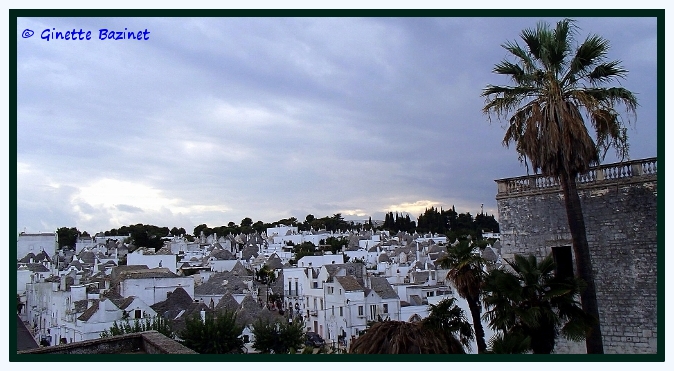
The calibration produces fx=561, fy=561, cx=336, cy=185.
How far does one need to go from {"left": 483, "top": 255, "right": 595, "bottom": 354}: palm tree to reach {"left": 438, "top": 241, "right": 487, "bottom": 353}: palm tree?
4.69 feet

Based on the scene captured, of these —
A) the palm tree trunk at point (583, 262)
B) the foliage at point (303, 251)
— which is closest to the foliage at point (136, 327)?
the palm tree trunk at point (583, 262)

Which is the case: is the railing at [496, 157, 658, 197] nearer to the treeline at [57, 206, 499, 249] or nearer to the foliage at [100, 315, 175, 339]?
the foliage at [100, 315, 175, 339]

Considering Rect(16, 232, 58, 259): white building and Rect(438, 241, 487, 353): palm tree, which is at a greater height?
Rect(438, 241, 487, 353): palm tree

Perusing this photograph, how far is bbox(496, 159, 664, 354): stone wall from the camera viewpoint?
427 inches

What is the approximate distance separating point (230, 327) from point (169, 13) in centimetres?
1149

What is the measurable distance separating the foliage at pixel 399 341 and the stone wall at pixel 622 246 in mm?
4317

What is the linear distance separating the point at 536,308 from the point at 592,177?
13.0ft

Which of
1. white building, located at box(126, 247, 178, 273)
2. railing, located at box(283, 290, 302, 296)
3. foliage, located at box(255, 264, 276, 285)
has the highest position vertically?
white building, located at box(126, 247, 178, 273)

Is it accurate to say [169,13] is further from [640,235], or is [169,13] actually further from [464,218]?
[464,218]

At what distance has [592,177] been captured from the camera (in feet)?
37.9

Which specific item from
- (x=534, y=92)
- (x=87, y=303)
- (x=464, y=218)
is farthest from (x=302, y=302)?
(x=464, y=218)

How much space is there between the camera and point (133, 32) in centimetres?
985

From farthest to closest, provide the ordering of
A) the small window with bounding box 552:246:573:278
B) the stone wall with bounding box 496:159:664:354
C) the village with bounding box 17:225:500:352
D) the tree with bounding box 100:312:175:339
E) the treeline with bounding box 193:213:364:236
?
the treeline with bounding box 193:213:364:236, the village with bounding box 17:225:500:352, the tree with bounding box 100:312:175:339, the small window with bounding box 552:246:573:278, the stone wall with bounding box 496:159:664:354

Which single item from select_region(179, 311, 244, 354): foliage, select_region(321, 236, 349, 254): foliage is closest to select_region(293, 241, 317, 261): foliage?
select_region(321, 236, 349, 254): foliage
